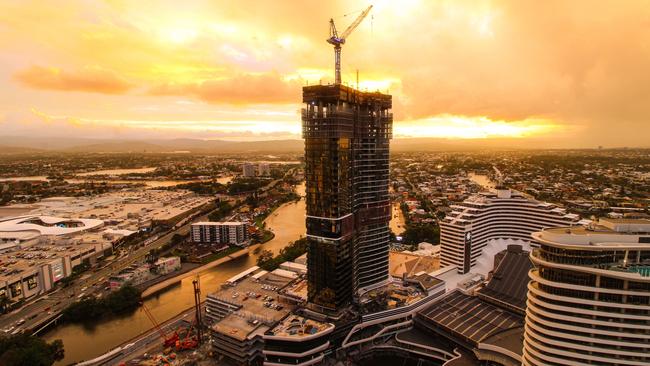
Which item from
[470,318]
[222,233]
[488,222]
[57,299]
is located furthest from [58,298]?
[488,222]

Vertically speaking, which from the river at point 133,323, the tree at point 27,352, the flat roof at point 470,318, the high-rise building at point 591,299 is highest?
Result: the high-rise building at point 591,299

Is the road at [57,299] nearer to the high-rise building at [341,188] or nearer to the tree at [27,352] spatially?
the tree at [27,352]

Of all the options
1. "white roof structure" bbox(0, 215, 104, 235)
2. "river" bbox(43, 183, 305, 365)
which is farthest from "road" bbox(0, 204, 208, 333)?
"white roof structure" bbox(0, 215, 104, 235)

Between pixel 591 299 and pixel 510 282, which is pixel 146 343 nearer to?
pixel 591 299

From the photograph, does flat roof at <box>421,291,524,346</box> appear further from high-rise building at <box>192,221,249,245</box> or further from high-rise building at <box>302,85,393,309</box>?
high-rise building at <box>192,221,249,245</box>

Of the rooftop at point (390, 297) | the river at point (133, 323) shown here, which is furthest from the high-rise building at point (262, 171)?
the rooftop at point (390, 297)

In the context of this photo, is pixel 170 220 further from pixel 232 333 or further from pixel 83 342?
pixel 232 333
